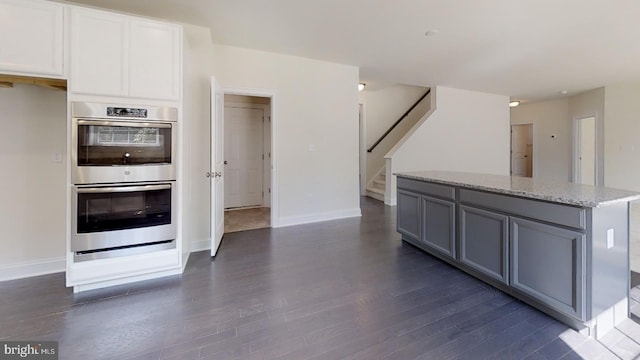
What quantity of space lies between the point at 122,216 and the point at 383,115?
6.74 metres

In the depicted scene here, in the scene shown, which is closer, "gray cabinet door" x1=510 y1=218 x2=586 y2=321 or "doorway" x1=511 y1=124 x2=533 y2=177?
"gray cabinet door" x1=510 y1=218 x2=586 y2=321

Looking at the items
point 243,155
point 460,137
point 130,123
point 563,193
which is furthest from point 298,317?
point 460,137

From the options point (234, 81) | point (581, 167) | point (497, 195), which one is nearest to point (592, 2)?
point (497, 195)

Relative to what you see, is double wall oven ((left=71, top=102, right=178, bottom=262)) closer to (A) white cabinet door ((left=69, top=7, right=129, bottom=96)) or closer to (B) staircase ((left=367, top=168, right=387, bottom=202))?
(A) white cabinet door ((left=69, top=7, right=129, bottom=96))

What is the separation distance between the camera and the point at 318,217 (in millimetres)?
4668

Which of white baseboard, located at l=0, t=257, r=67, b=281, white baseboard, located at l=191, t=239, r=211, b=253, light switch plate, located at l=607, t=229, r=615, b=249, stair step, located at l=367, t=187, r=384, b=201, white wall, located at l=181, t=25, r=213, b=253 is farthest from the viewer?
stair step, located at l=367, t=187, r=384, b=201

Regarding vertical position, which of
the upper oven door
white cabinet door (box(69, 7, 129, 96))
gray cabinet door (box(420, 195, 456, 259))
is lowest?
gray cabinet door (box(420, 195, 456, 259))

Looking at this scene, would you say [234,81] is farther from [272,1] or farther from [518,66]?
[518,66]

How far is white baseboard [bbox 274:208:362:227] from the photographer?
4414 mm

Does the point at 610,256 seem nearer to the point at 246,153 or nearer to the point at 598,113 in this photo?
the point at 246,153

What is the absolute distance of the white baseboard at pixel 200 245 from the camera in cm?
337

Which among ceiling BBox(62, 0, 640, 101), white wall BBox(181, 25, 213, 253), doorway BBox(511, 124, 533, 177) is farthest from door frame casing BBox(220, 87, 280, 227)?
doorway BBox(511, 124, 533, 177)

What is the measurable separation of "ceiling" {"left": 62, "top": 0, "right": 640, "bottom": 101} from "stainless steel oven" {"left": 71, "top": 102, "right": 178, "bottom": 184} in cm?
131

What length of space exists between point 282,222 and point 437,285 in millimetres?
2559
